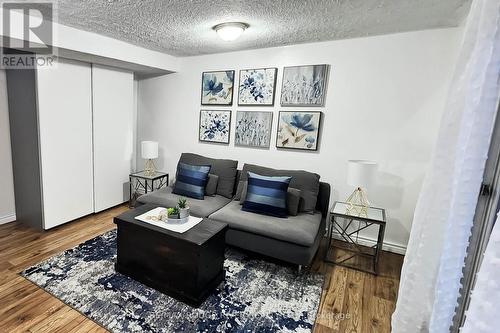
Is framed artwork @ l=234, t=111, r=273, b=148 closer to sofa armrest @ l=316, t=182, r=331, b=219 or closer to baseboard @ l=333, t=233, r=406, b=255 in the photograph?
sofa armrest @ l=316, t=182, r=331, b=219

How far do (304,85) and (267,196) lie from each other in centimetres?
138

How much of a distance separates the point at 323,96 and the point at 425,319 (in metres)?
2.40

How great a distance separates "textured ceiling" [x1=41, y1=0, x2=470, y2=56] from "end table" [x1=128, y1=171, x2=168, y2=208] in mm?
1852

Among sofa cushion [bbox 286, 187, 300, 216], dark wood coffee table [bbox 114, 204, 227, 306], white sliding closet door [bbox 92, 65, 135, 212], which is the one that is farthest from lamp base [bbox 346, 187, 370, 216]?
Result: white sliding closet door [bbox 92, 65, 135, 212]

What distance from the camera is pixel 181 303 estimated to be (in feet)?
6.23

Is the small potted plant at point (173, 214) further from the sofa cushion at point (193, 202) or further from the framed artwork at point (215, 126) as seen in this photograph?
the framed artwork at point (215, 126)

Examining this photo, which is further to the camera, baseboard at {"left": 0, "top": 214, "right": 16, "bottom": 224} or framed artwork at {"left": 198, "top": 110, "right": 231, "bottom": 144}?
framed artwork at {"left": 198, "top": 110, "right": 231, "bottom": 144}

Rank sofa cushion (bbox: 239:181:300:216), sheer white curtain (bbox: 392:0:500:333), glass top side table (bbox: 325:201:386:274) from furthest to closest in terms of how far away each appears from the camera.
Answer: sofa cushion (bbox: 239:181:300:216)
glass top side table (bbox: 325:201:386:274)
sheer white curtain (bbox: 392:0:500:333)

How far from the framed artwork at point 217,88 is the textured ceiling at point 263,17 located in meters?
0.58

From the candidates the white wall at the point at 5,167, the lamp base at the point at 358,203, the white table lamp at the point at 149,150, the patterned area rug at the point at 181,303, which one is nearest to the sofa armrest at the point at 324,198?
the lamp base at the point at 358,203

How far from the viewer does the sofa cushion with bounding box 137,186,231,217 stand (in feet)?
8.90

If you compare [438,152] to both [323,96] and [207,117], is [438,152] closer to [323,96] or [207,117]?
[323,96]

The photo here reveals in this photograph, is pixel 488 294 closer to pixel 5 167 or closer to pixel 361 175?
pixel 361 175

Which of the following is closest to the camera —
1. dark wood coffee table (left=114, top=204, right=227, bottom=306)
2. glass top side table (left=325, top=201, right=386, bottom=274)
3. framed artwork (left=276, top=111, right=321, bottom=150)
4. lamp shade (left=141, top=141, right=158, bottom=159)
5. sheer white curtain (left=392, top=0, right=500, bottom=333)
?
sheer white curtain (left=392, top=0, right=500, bottom=333)
